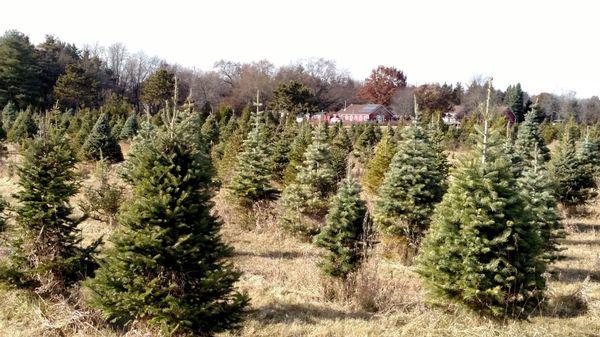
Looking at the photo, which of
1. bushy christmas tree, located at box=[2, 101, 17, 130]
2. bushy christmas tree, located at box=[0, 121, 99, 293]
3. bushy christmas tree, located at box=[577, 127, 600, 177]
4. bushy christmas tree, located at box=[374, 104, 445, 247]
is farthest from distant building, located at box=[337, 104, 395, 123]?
bushy christmas tree, located at box=[0, 121, 99, 293]

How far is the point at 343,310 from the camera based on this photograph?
7492mm

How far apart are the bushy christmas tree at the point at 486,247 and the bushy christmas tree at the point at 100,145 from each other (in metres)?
15.7

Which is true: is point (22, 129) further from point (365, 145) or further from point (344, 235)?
point (344, 235)

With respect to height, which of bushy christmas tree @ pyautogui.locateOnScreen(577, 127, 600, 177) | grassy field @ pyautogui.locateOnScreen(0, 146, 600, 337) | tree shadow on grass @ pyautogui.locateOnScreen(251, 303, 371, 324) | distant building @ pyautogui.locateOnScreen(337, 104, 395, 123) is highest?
distant building @ pyautogui.locateOnScreen(337, 104, 395, 123)

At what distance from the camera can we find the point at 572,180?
52.6 feet

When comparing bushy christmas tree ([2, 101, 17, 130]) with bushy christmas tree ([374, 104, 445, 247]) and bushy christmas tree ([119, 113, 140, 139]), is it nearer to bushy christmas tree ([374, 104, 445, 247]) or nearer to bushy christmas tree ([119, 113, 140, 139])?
bushy christmas tree ([119, 113, 140, 139])

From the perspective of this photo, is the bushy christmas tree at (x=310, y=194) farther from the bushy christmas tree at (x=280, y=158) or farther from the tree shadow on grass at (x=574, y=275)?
the tree shadow on grass at (x=574, y=275)

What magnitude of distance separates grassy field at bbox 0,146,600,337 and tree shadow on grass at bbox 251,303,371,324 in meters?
0.02

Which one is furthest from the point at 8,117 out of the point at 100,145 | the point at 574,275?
the point at 574,275

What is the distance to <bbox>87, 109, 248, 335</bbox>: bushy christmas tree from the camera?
5352 millimetres

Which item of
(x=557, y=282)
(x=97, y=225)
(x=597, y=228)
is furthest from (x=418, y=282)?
(x=597, y=228)

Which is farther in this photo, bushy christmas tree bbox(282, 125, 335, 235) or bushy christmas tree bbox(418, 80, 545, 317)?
bushy christmas tree bbox(282, 125, 335, 235)

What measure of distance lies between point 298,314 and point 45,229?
4.05 m

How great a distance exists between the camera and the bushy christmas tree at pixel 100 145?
19.0 m
